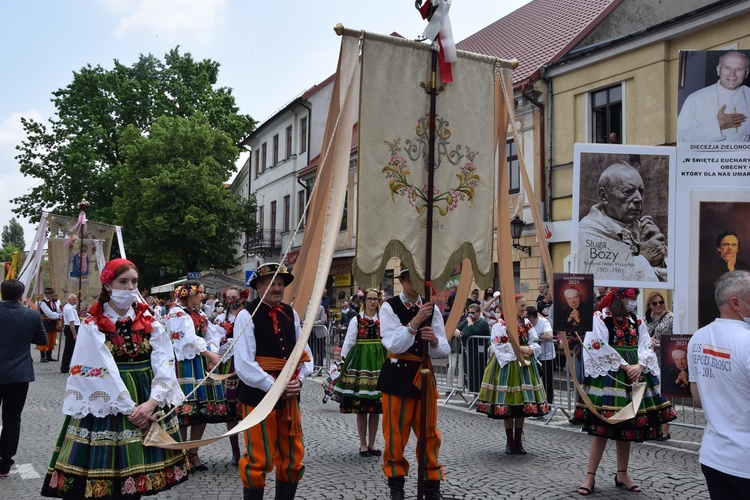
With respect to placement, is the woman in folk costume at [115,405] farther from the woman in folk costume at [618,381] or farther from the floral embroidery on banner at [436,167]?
the woman in folk costume at [618,381]

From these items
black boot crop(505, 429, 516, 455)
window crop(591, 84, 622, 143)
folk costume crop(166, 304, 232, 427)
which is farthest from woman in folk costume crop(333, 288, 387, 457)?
window crop(591, 84, 622, 143)

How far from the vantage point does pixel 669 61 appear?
16938 mm

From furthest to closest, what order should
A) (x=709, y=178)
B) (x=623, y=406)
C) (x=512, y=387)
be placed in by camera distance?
(x=512, y=387), (x=709, y=178), (x=623, y=406)

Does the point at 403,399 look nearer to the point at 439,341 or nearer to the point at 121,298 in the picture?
the point at 439,341

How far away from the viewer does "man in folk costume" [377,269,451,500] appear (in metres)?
5.54

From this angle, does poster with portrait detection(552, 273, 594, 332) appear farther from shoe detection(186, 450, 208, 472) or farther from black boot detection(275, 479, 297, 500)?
shoe detection(186, 450, 208, 472)

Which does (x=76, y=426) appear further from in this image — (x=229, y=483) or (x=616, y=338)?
(x=616, y=338)

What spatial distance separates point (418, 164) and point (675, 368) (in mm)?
2842

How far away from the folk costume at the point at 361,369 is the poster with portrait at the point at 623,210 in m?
2.65

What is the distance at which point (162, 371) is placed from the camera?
4.61 meters

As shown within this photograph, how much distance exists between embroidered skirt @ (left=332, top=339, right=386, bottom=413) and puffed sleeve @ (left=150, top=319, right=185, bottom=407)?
12.2ft

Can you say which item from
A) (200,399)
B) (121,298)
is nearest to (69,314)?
(200,399)

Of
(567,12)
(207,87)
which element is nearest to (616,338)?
(567,12)

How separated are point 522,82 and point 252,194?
2357 cm
